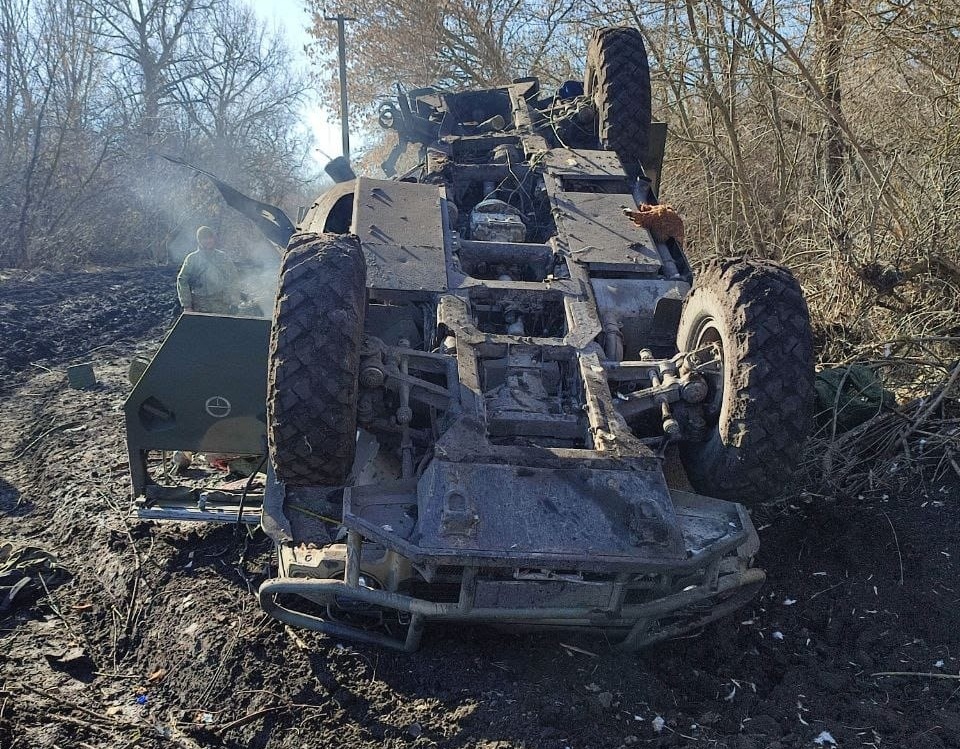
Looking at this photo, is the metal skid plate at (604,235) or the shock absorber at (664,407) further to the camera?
the metal skid plate at (604,235)

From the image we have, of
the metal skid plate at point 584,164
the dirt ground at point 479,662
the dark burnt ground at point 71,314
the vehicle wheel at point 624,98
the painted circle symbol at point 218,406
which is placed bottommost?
the dirt ground at point 479,662

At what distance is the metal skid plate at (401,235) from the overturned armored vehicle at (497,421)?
0.06ft

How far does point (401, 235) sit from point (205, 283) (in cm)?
316

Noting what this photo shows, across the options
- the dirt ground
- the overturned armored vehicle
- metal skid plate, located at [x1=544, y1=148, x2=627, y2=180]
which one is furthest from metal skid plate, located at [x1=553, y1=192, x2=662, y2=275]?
the dirt ground

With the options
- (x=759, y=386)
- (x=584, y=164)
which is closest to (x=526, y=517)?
(x=759, y=386)

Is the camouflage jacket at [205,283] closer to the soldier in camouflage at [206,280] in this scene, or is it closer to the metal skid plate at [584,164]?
the soldier in camouflage at [206,280]

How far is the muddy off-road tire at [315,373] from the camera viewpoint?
10.7 feet

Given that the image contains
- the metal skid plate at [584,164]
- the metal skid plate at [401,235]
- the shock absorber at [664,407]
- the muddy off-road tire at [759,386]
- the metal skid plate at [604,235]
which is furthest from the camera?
the metal skid plate at [584,164]

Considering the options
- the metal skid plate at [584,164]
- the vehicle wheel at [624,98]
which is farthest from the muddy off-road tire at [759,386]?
the vehicle wheel at [624,98]

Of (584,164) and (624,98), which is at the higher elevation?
(624,98)

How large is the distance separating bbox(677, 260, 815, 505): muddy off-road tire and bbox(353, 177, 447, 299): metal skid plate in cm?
154

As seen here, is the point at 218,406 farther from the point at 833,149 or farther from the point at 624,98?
the point at 833,149

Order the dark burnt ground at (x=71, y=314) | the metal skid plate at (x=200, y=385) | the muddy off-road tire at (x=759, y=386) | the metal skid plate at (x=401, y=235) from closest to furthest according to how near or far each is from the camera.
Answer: the muddy off-road tire at (x=759, y=386), the metal skid plate at (x=200, y=385), the metal skid plate at (x=401, y=235), the dark burnt ground at (x=71, y=314)

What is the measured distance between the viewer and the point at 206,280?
23.8 ft
